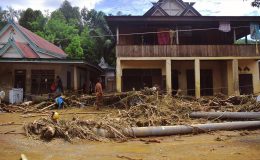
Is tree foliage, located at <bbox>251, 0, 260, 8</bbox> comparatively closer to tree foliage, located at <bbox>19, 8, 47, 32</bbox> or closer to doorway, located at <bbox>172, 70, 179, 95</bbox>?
doorway, located at <bbox>172, 70, 179, 95</bbox>

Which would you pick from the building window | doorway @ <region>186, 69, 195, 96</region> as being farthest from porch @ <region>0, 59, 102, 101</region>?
doorway @ <region>186, 69, 195, 96</region>

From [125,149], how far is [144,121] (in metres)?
2.86

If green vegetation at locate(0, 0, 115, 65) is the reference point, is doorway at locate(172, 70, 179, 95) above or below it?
below

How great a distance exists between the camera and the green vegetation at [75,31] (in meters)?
40.5

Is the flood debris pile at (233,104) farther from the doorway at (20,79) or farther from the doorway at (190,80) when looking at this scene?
the doorway at (20,79)

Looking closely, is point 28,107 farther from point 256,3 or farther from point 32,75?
point 256,3

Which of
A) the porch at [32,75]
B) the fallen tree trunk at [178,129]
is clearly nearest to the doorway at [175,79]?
the porch at [32,75]

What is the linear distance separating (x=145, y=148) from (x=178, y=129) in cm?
227

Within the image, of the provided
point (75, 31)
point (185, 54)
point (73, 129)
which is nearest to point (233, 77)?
point (185, 54)

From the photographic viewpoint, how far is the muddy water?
7527mm

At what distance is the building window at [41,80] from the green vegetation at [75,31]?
993 centimetres

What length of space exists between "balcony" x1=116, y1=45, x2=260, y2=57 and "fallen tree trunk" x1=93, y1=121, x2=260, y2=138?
11.0m

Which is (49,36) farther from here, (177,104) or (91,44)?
(177,104)

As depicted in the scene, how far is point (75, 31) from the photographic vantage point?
50906 millimetres
